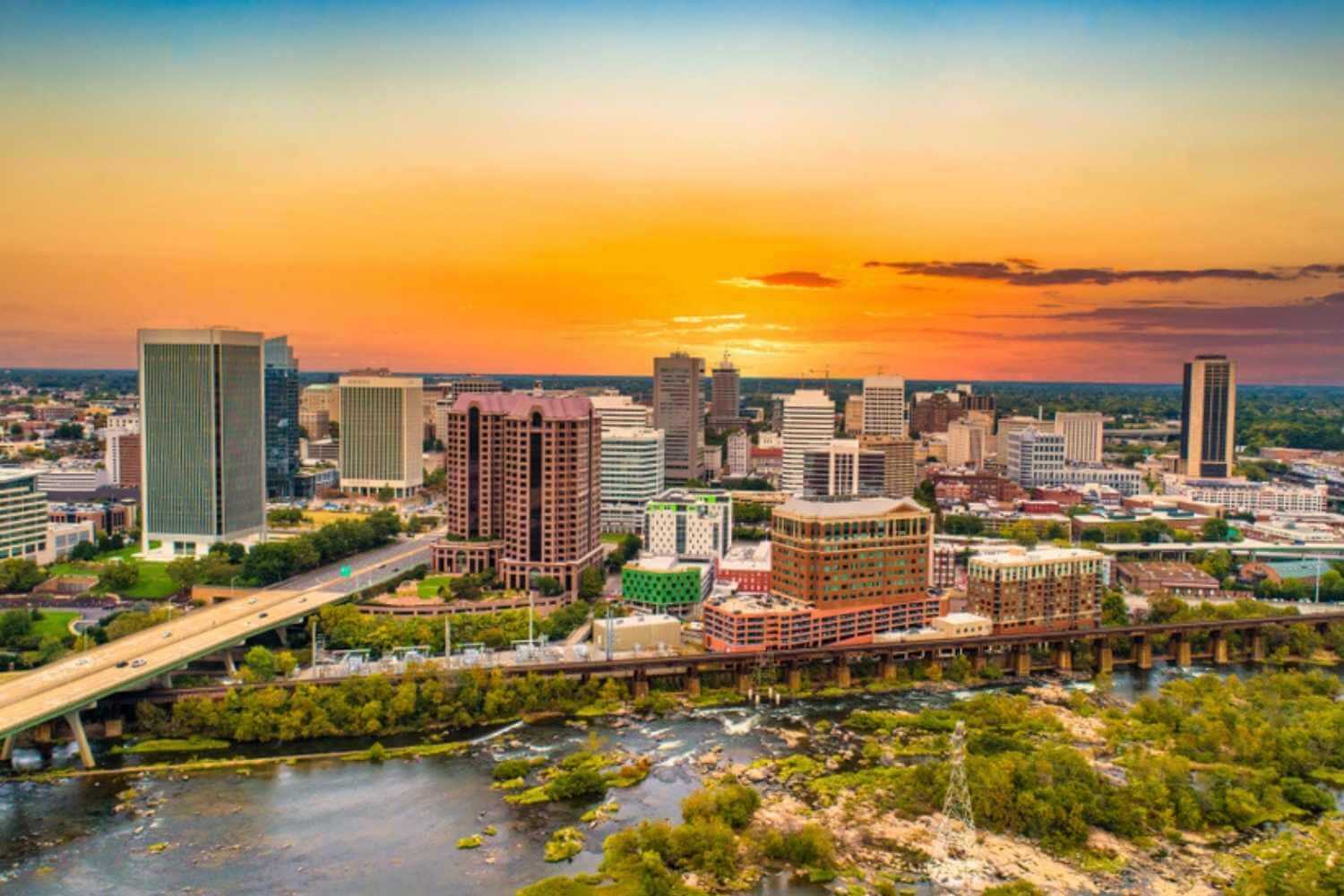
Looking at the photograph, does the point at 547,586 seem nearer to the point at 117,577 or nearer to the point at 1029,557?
the point at 117,577

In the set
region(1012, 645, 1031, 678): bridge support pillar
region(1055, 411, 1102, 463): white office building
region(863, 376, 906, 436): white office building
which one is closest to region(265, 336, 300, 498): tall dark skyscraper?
region(863, 376, 906, 436): white office building

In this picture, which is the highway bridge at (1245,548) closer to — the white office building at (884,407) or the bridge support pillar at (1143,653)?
the bridge support pillar at (1143,653)

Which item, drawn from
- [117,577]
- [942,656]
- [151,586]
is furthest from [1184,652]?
[117,577]

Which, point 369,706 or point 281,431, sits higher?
point 281,431

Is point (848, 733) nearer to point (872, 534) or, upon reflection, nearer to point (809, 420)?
point (872, 534)

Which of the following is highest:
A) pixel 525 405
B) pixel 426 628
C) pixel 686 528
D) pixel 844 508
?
pixel 525 405

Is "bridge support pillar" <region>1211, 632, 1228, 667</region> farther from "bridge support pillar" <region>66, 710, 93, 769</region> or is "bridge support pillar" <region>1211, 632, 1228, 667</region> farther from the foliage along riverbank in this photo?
"bridge support pillar" <region>66, 710, 93, 769</region>
